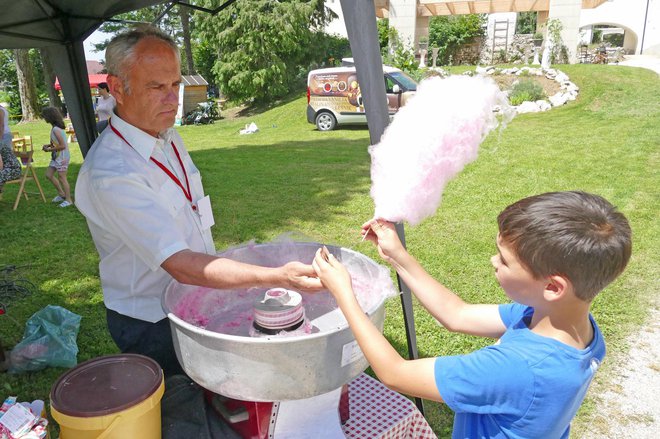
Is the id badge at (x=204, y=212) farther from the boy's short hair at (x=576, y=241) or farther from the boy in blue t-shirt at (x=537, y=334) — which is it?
the boy's short hair at (x=576, y=241)

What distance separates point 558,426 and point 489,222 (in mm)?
4289

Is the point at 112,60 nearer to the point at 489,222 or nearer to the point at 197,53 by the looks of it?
the point at 489,222

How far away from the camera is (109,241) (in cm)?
175

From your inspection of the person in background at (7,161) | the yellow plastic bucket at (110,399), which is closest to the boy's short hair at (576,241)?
the yellow plastic bucket at (110,399)

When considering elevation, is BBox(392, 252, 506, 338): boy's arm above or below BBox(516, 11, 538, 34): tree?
below

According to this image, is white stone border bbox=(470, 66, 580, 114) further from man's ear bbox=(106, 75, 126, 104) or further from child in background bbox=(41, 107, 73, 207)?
man's ear bbox=(106, 75, 126, 104)

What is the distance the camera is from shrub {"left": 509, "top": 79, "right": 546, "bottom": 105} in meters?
13.1

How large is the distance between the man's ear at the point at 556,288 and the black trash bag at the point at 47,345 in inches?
115

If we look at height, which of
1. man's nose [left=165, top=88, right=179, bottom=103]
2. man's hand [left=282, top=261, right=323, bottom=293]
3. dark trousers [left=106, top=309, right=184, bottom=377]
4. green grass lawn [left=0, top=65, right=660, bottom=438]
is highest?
man's nose [left=165, top=88, right=179, bottom=103]

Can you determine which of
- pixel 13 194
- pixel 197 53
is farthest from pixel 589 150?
pixel 197 53

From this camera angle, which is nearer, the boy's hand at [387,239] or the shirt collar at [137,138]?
the boy's hand at [387,239]

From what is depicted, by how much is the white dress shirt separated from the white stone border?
10841 millimetres

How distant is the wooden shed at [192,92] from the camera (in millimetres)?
18516

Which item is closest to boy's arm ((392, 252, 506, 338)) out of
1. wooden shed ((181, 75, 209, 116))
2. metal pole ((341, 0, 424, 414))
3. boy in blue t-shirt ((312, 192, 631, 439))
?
boy in blue t-shirt ((312, 192, 631, 439))
